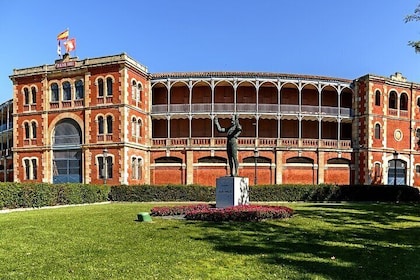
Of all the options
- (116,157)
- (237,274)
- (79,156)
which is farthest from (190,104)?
(237,274)

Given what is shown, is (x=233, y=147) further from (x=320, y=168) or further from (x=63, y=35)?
(x=63, y=35)

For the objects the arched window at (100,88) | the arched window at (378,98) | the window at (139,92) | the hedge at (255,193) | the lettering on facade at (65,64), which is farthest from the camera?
the arched window at (378,98)

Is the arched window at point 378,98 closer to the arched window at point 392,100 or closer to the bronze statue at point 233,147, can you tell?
the arched window at point 392,100

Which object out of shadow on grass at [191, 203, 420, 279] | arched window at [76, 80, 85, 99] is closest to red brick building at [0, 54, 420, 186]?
arched window at [76, 80, 85, 99]

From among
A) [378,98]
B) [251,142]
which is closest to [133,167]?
[251,142]

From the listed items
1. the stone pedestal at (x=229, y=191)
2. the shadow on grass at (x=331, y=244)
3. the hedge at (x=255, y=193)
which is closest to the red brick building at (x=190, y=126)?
the hedge at (x=255, y=193)

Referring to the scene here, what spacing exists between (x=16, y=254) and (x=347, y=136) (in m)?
37.2

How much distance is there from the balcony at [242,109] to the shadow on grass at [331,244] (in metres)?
22.4

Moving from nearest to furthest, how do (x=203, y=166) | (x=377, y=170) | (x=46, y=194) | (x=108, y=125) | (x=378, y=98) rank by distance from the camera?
1. (x=46, y=194)
2. (x=108, y=125)
3. (x=203, y=166)
4. (x=377, y=170)
5. (x=378, y=98)

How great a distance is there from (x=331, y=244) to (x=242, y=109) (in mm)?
27753

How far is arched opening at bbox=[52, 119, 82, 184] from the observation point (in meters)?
35.7

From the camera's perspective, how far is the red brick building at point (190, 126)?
3469 centimetres

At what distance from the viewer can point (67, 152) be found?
36188 millimetres

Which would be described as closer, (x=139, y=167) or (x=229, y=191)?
(x=229, y=191)
